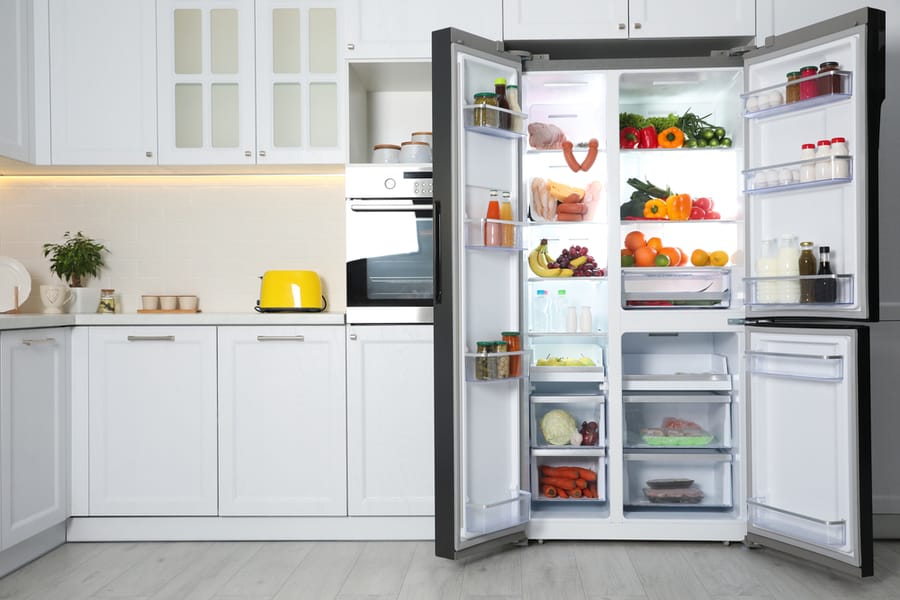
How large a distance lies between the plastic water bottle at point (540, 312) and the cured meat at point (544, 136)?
0.65 metres

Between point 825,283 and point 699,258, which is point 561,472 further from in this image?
point 825,283

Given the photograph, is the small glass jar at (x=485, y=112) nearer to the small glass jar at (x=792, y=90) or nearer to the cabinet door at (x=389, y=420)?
the cabinet door at (x=389, y=420)

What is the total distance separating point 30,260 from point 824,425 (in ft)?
12.2

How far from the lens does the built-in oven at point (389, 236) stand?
3396mm

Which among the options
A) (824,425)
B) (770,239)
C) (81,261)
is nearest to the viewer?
(824,425)

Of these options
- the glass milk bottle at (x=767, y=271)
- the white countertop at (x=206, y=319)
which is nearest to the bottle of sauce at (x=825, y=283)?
the glass milk bottle at (x=767, y=271)

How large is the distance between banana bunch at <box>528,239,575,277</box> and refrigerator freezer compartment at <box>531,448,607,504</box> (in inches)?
29.9

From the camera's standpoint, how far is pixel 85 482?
3354mm

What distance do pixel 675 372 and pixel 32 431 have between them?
2745 mm

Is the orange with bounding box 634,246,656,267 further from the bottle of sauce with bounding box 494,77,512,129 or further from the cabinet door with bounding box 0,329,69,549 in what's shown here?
the cabinet door with bounding box 0,329,69,549

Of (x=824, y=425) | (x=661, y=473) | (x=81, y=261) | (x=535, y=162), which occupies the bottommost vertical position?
(x=661, y=473)

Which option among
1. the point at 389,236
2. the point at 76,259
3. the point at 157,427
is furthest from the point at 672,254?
the point at 76,259

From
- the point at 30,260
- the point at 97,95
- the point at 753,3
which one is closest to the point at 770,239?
the point at 753,3

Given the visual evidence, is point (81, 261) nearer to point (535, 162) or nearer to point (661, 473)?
point (535, 162)
